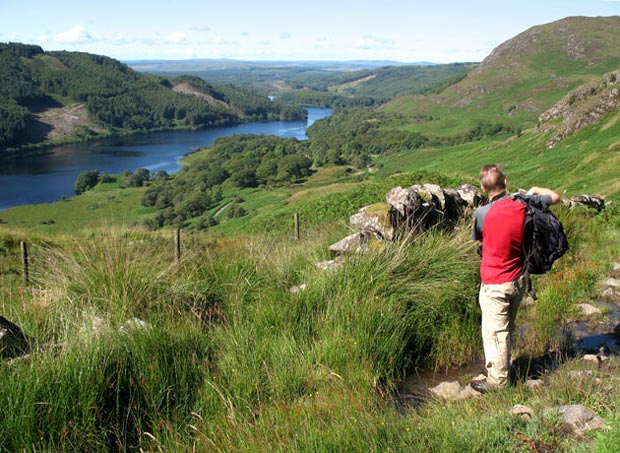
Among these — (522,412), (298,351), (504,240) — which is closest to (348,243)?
(298,351)

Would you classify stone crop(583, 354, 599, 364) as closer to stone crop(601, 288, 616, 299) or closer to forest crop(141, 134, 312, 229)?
stone crop(601, 288, 616, 299)

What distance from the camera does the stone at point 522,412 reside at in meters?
3.62

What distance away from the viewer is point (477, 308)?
5852 millimetres

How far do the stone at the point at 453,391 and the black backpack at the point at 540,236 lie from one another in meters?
1.20

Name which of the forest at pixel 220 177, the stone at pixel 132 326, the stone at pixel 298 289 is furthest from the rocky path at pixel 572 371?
the forest at pixel 220 177

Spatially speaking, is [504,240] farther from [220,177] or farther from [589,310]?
[220,177]

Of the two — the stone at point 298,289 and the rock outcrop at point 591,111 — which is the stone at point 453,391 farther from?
the rock outcrop at point 591,111

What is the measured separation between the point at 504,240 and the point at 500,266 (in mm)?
241

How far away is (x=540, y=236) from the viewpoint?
14.6ft

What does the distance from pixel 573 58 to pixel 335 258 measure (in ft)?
534

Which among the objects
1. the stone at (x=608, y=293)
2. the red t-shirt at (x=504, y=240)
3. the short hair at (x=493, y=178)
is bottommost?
the stone at (x=608, y=293)

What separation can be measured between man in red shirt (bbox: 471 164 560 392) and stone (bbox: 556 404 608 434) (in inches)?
30.9

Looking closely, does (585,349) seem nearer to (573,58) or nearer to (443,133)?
(443,133)

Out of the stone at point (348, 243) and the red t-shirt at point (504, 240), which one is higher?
the red t-shirt at point (504, 240)
